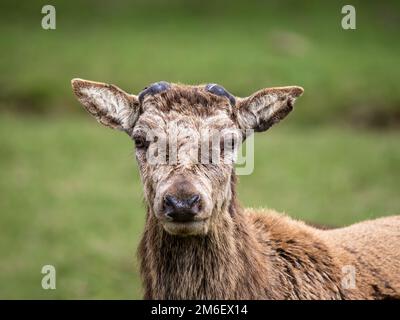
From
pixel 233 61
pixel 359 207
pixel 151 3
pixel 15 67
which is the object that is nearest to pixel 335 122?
pixel 233 61

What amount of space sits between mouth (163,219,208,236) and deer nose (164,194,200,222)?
3.0 inches

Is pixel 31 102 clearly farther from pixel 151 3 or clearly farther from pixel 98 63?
pixel 151 3

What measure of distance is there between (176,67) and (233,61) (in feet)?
8.22

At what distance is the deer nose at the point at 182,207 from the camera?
233 inches

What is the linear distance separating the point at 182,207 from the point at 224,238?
913 millimetres

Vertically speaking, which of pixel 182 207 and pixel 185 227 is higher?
pixel 182 207

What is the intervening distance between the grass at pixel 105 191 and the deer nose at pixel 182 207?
7388mm

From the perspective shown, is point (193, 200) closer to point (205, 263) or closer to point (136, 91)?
point (205, 263)

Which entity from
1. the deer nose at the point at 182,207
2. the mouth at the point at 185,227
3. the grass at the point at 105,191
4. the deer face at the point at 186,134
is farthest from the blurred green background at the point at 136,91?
the deer nose at the point at 182,207

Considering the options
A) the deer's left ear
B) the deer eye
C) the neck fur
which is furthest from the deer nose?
the deer's left ear

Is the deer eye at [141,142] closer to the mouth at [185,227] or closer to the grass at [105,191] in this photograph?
the mouth at [185,227]

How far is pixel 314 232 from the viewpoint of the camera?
7.59 m

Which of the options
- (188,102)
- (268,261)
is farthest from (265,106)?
(268,261)

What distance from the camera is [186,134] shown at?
6.56 meters
